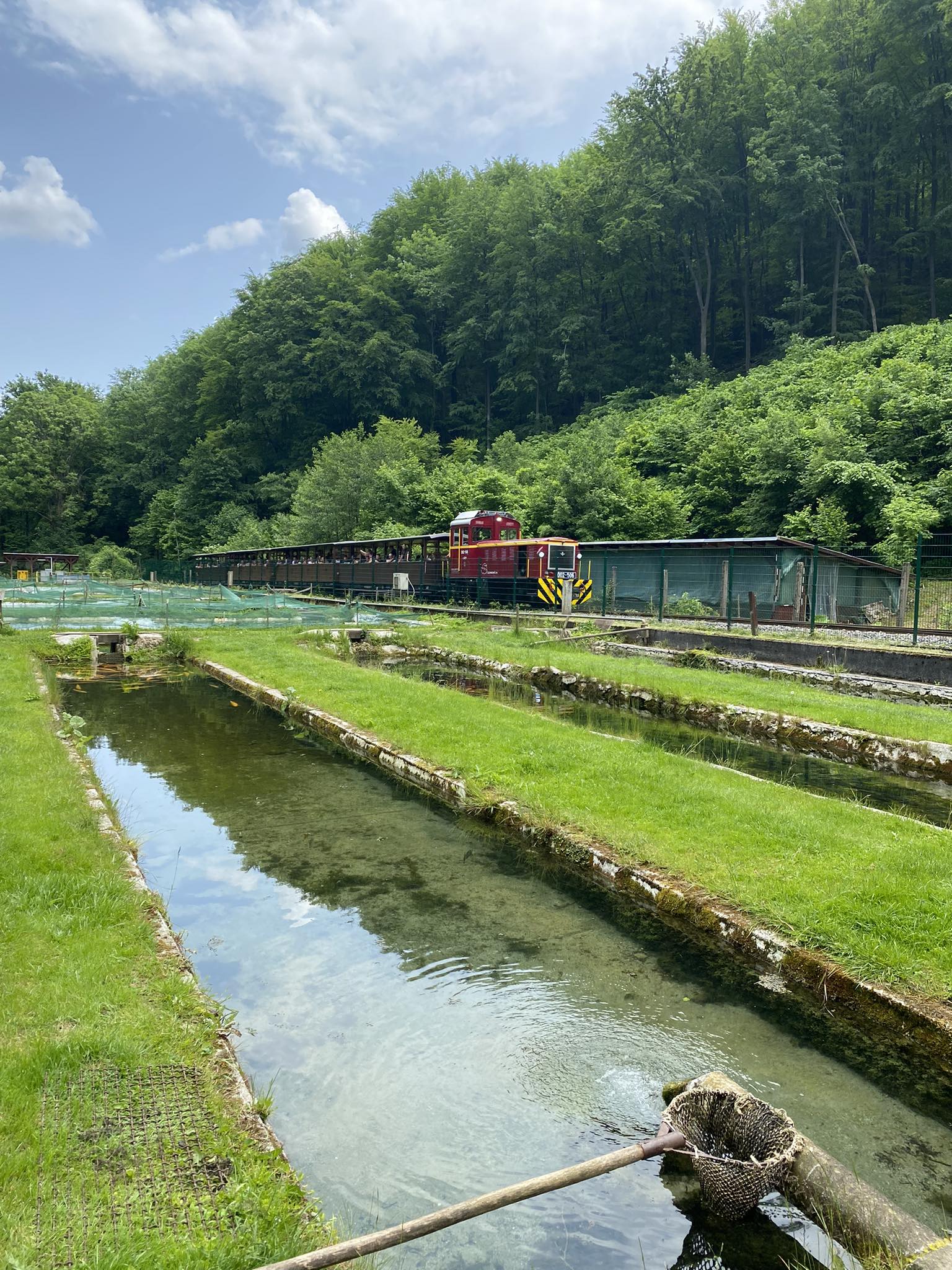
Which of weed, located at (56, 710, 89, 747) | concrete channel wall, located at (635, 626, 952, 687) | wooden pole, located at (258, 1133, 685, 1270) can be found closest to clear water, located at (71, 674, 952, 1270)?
wooden pole, located at (258, 1133, 685, 1270)

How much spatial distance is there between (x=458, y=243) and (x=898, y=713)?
209 feet

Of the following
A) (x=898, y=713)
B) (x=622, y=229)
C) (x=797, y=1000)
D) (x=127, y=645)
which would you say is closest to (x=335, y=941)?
(x=797, y=1000)

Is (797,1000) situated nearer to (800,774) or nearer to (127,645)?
(800,774)

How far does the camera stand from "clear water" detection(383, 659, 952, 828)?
893 cm

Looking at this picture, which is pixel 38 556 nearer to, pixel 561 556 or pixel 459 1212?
pixel 561 556

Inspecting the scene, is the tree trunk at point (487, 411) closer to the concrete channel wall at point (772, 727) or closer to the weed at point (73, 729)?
the concrete channel wall at point (772, 727)

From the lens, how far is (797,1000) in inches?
185

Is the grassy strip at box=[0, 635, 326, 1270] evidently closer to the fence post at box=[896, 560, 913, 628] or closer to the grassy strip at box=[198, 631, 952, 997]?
the grassy strip at box=[198, 631, 952, 997]

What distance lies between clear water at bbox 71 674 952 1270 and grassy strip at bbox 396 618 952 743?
653 centimetres

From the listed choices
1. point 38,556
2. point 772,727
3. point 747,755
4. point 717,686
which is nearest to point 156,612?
point 717,686

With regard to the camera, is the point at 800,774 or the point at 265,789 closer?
the point at 265,789

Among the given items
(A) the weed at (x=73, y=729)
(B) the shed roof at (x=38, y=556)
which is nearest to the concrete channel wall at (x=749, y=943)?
(A) the weed at (x=73, y=729)

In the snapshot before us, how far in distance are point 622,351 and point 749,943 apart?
185 feet

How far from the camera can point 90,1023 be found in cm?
362
